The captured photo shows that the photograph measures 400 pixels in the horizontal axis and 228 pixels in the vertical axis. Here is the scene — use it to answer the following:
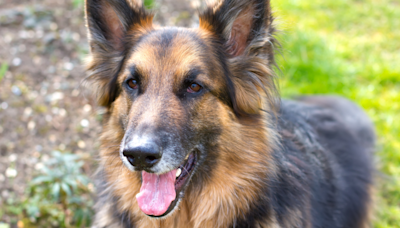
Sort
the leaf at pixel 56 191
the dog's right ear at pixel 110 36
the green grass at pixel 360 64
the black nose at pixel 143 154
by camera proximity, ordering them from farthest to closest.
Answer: the green grass at pixel 360 64
the leaf at pixel 56 191
the dog's right ear at pixel 110 36
the black nose at pixel 143 154

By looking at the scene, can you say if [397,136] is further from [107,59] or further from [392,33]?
[107,59]

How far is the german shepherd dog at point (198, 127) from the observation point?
2594mm

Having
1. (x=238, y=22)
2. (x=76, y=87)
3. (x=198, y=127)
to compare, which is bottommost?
(x=76, y=87)

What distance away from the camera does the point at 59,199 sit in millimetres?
3824

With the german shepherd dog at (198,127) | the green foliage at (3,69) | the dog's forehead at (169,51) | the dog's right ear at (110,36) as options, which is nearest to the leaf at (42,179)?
the german shepherd dog at (198,127)

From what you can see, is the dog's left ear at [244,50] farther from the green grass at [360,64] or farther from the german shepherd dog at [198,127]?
the green grass at [360,64]

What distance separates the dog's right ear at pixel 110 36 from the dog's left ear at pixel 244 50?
2.07 feet

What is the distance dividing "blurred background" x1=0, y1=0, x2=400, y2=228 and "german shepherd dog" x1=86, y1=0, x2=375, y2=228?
13.8 inches

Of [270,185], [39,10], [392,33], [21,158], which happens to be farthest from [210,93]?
[392,33]

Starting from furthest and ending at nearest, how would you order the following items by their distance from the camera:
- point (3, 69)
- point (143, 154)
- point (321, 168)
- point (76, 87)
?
1. point (76, 87)
2. point (3, 69)
3. point (321, 168)
4. point (143, 154)

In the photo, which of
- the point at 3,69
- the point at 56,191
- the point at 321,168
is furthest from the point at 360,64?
the point at 3,69

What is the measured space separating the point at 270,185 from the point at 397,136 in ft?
10.3

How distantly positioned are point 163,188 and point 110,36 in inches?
57.4

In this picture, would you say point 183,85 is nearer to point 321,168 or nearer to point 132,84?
point 132,84
